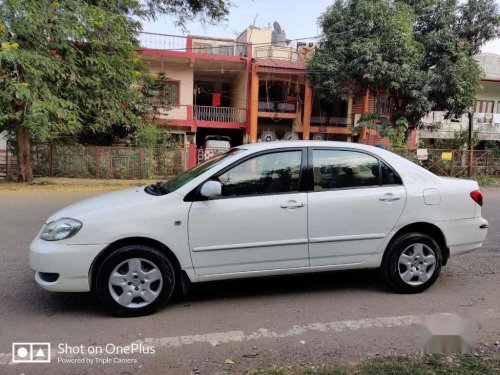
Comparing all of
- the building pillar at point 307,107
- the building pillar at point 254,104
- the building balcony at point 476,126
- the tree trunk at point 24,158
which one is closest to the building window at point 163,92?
the building pillar at point 254,104

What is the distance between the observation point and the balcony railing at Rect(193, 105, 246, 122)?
23969 mm

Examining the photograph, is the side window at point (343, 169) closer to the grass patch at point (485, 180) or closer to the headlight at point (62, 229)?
Answer: the headlight at point (62, 229)

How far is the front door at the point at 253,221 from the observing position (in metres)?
4.06

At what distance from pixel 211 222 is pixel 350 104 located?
2271cm

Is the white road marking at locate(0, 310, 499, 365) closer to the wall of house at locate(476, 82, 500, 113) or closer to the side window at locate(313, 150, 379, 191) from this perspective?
the side window at locate(313, 150, 379, 191)

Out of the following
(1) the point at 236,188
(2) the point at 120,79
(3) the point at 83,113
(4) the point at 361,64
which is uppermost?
(4) the point at 361,64

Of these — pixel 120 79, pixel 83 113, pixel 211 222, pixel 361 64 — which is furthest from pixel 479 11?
pixel 211 222

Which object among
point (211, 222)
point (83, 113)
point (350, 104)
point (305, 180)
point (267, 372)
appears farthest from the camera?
point (350, 104)

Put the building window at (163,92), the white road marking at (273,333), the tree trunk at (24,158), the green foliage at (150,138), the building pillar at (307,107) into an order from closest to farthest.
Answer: the white road marking at (273,333)
the tree trunk at (24,158)
the green foliage at (150,138)
the building window at (163,92)
the building pillar at (307,107)

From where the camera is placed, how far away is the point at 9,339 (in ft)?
11.7

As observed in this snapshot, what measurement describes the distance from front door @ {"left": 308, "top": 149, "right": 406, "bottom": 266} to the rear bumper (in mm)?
604

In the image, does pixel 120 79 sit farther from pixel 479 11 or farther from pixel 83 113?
pixel 479 11

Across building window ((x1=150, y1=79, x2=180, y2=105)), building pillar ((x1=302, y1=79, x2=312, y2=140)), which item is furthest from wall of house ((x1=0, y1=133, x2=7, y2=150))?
building pillar ((x1=302, y1=79, x2=312, y2=140))

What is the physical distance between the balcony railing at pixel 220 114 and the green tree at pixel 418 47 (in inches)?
261
